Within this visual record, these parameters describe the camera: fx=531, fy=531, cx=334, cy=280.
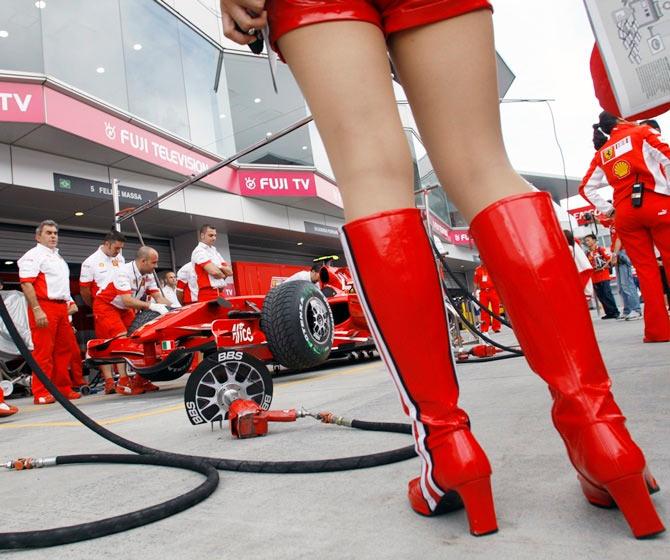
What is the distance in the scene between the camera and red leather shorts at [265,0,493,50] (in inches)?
33.7

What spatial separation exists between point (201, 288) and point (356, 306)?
219 centimetres

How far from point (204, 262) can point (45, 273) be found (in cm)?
166

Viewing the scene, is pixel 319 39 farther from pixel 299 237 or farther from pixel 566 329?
pixel 299 237

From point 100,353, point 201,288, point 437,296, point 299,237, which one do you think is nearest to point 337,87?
point 437,296

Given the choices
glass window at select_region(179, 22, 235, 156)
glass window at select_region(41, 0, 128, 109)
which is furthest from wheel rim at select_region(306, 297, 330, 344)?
glass window at select_region(179, 22, 235, 156)

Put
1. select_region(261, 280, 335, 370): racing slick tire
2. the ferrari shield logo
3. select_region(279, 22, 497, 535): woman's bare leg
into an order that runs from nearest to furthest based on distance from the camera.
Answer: select_region(279, 22, 497, 535): woman's bare leg → select_region(261, 280, 335, 370): racing slick tire → the ferrari shield logo

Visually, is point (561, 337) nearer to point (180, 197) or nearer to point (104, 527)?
point (104, 527)

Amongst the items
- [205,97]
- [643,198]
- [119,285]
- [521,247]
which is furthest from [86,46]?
[521,247]

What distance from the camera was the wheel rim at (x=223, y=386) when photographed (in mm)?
1771

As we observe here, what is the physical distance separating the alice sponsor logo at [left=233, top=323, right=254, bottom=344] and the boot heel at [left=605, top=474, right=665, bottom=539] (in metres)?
3.14

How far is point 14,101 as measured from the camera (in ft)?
21.3

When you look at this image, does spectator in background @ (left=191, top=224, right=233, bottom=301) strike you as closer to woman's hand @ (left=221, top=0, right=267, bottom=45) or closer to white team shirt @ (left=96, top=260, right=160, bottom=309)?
white team shirt @ (left=96, top=260, right=160, bottom=309)

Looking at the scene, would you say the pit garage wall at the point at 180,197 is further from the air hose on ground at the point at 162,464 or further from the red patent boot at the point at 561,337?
the red patent boot at the point at 561,337

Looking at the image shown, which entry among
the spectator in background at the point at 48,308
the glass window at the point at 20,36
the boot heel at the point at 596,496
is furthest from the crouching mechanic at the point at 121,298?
the boot heel at the point at 596,496
